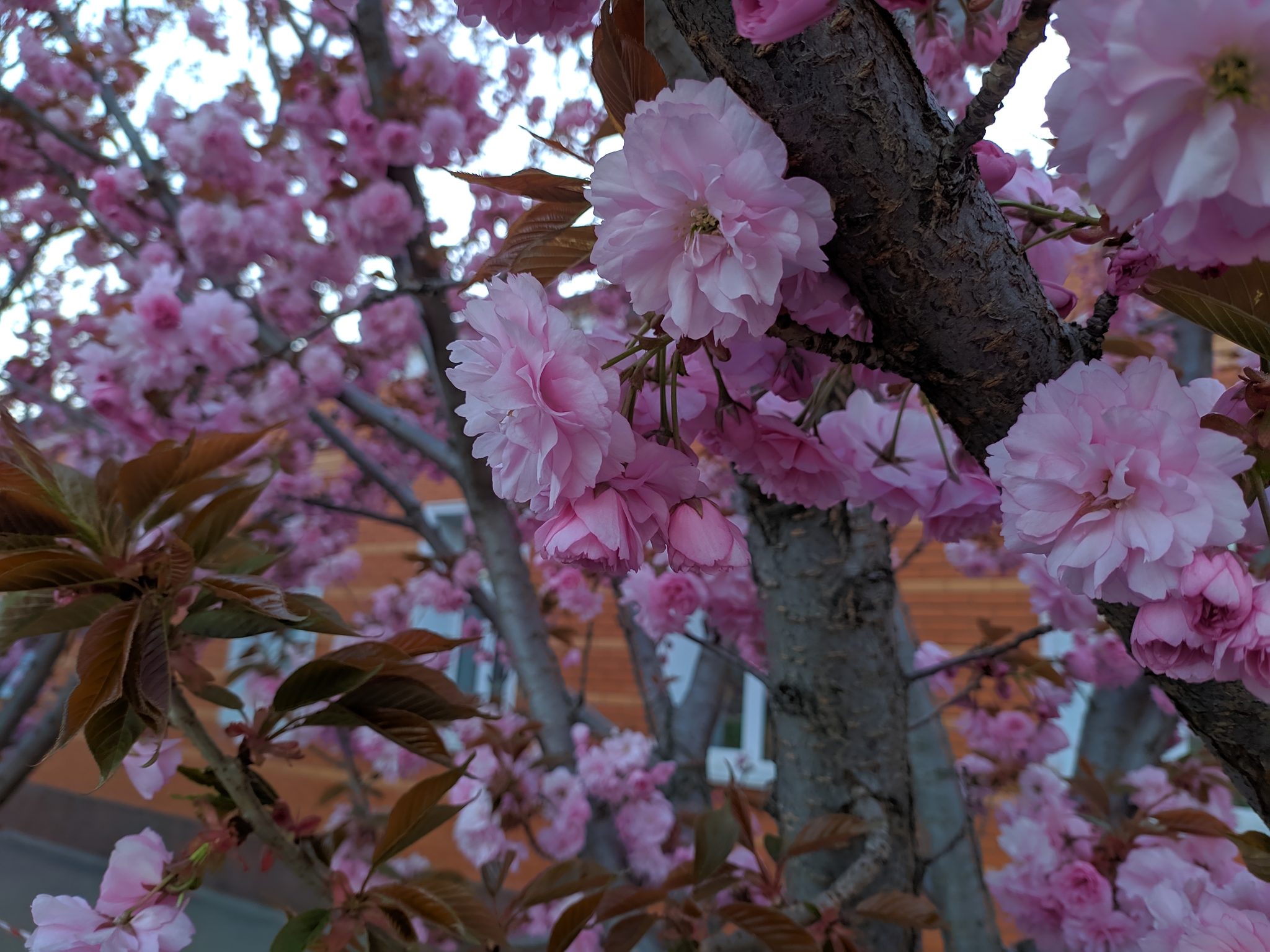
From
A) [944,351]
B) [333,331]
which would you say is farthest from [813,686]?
[333,331]

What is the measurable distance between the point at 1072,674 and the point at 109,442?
3907mm

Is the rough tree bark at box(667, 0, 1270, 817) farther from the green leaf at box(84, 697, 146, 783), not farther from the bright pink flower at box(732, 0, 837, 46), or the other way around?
the green leaf at box(84, 697, 146, 783)

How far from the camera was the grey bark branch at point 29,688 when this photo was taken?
5.93 ft

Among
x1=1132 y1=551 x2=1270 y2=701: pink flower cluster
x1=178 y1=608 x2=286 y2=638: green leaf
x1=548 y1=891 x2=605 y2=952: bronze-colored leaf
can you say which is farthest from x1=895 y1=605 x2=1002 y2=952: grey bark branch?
x1=178 y1=608 x2=286 y2=638: green leaf

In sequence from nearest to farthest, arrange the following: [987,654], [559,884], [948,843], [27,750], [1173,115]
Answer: [1173,115] → [559,884] → [987,654] → [948,843] → [27,750]

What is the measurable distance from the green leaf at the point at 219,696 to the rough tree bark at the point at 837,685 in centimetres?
70

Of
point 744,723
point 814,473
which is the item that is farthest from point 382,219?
point 744,723

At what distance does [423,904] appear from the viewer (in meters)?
0.66

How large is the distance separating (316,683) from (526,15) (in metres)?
0.59

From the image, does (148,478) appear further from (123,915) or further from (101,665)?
(123,915)

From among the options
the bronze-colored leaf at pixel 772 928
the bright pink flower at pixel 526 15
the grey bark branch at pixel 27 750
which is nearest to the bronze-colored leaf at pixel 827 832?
the bronze-colored leaf at pixel 772 928

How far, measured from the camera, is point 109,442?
3324mm

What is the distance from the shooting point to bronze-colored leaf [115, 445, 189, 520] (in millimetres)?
654

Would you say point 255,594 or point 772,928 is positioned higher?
point 255,594
